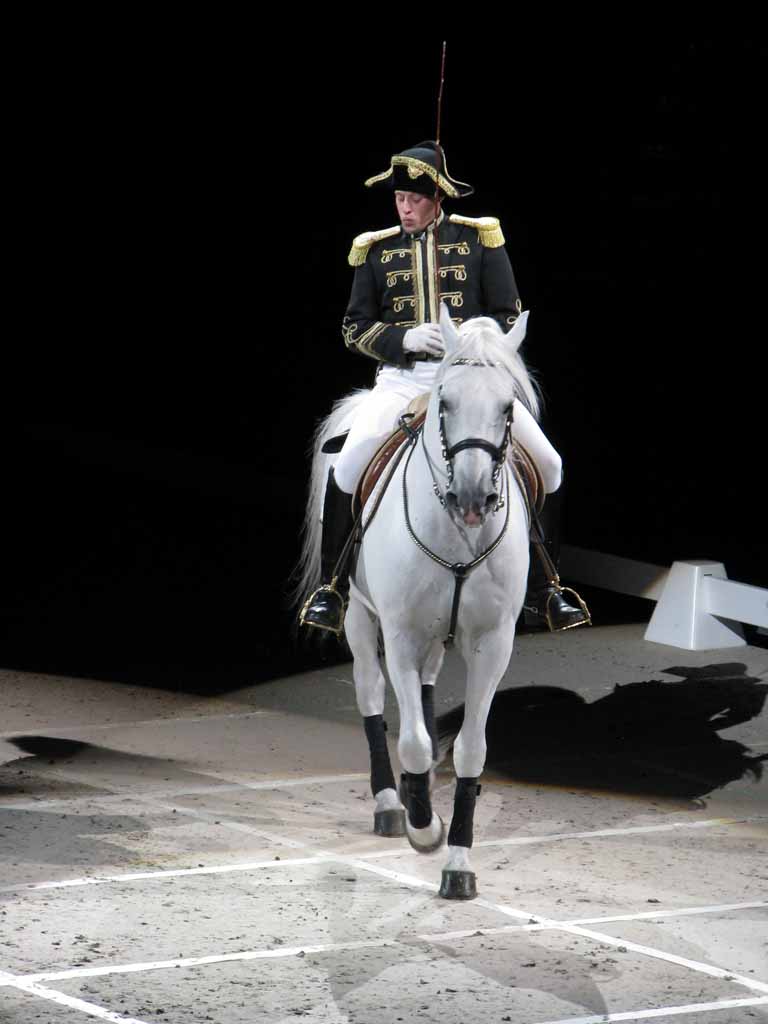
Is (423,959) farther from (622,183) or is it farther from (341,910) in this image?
(622,183)

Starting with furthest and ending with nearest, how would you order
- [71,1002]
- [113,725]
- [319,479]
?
[113,725], [319,479], [71,1002]

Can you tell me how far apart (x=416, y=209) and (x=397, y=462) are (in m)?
0.95

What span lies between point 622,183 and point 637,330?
→ 3.84 feet

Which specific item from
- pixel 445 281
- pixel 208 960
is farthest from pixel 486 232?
pixel 208 960

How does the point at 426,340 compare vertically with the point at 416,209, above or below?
below

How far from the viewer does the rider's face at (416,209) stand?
21.3 ft

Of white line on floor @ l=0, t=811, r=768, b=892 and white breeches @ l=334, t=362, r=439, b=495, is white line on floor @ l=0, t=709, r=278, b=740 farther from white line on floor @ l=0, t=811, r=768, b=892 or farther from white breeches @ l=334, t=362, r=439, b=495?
white breeches @ l=334, t=362, r=439, b=495

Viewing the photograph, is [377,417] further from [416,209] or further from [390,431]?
[416,209]

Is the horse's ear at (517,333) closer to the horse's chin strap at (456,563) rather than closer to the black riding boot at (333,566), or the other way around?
the horse's chin strap at (456,563)

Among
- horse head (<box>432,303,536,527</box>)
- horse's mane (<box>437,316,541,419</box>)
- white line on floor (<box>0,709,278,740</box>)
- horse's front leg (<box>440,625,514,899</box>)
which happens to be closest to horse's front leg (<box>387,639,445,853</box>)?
horse's front leg (<box>440,625,514,899</box>)

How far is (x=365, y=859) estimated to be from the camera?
6285mm

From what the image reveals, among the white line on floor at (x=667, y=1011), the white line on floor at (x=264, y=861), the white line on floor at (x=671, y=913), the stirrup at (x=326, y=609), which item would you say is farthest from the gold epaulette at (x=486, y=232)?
the white line on floor at (x=667, y=1011)

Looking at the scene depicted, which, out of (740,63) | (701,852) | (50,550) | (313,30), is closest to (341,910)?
(701,852)

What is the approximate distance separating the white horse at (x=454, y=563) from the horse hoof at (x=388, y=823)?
1.03 feet
